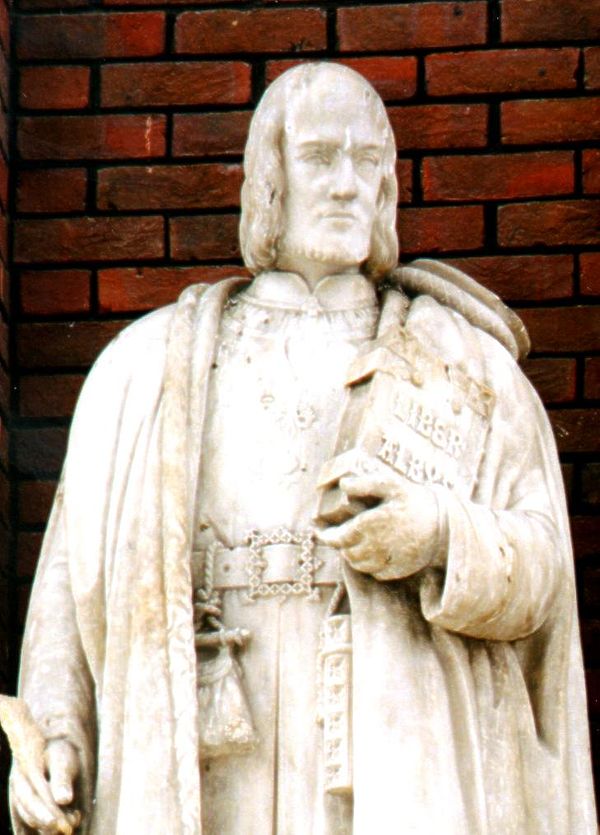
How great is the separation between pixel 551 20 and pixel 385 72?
32cm

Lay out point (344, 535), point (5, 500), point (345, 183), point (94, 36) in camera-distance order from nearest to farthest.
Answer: point (344, 535)
point (345, 183)
point (5, 500)
point (94, 36)

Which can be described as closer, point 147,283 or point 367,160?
point 367,160

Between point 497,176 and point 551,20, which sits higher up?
point 551,20

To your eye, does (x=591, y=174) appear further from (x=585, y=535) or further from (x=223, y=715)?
(x=223, y=715)

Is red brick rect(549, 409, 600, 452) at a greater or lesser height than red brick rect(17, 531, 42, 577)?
greater

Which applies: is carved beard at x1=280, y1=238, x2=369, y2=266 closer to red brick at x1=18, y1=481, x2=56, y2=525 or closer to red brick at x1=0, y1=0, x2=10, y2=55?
red brick at x1=18, y1=481, x2=56, y2=525

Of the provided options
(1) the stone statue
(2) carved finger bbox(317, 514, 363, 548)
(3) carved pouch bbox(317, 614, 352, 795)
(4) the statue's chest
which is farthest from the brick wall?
(2) carved finger bbox(317, 514, 363, 548)

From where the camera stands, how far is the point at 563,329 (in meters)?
7.48

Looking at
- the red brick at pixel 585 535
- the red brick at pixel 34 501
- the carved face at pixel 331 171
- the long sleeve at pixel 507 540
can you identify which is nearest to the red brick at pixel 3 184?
the red brick at pixel 34 501

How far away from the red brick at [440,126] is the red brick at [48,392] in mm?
736

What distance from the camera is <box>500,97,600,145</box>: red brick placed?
24.9 feet

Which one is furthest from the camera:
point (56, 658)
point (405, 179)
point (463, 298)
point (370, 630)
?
point (405, 179)

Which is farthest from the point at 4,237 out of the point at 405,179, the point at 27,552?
the point at 405,179

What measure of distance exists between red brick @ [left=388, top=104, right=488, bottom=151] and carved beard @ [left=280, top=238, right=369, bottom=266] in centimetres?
100
